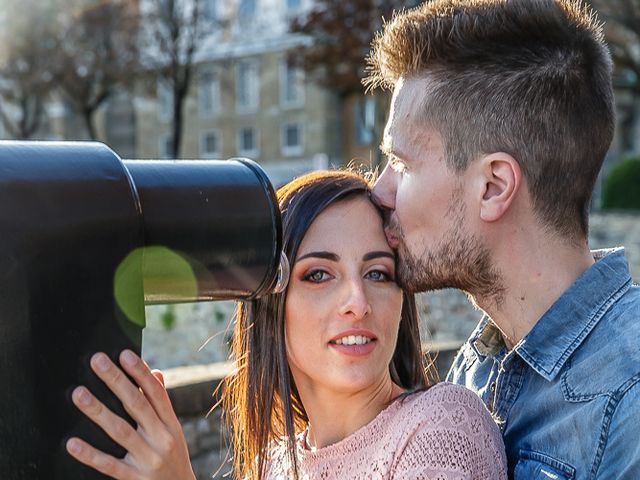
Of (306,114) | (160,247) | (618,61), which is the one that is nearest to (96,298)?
(160,247)

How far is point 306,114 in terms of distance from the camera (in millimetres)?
31984

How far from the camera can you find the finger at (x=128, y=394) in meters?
1.37

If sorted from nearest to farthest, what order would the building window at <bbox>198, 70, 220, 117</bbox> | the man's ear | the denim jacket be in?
the denim jacket → the man's ear → the building window at <bbox>198, 70, 220, 117</bbox>

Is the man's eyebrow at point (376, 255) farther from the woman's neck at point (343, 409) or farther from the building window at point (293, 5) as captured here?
the building window at point (293, 5)

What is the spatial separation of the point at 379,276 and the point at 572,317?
1.73 ft

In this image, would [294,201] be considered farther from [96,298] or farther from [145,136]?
[145,136]

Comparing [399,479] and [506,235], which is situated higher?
[506,235]

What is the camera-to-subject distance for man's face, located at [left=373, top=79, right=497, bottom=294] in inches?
80.0

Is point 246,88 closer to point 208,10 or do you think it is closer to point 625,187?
point 208,10

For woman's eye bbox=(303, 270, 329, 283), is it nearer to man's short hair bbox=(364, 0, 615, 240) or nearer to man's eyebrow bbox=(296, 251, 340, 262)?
man's eyebrow bbox=(296, 251, 340, 262)

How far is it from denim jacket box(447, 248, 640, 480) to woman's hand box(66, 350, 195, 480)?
768 mm

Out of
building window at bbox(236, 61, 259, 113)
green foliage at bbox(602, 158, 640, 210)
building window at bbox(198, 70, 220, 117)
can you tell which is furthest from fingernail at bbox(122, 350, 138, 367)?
building window at bbox(198, 70, 220, 117)

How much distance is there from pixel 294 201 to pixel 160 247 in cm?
87

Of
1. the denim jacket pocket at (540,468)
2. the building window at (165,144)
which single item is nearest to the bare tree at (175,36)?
the building window at (165,144)
